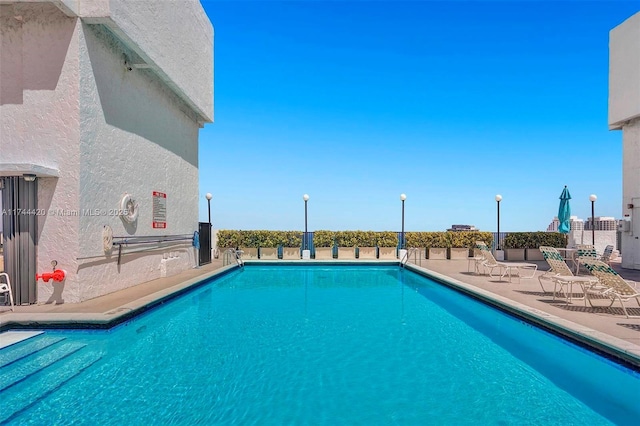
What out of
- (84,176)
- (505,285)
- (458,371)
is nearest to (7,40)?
(84,176)

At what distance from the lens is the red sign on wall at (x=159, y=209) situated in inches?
355

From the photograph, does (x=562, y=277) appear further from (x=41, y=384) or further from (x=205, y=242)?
(x=205, y=242)

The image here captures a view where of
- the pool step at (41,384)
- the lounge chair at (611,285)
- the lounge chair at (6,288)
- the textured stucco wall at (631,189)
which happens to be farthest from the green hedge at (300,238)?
the pool step at (41,384)

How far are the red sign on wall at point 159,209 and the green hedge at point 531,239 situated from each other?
12617 mm

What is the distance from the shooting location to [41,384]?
144 inches

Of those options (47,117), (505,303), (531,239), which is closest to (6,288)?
(47,117)

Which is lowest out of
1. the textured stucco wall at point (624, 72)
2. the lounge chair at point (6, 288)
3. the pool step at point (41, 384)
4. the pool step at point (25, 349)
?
the pool step at point (41, 384)

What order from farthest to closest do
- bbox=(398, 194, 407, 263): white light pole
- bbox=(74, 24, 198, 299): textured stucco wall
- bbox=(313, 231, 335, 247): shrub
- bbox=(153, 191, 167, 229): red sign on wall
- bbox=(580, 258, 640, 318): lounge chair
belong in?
bbox=(313, 231, 335, 247): shrub → bbox=(398, 194, 407, 263): white light pole → bbox=(153, 191, 167, 229): red sign on wall → bbox=(74, 24, 198, 299): textured stucco wall → bbox=(580, 258, 640, 318): lounge chair

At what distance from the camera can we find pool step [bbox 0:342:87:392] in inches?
146

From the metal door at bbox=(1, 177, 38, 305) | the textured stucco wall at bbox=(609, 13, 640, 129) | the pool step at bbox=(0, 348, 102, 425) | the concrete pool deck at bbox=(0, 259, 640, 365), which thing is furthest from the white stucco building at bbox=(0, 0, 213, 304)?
the textured stucco wall at bbox=(609, 13, 640, 129)

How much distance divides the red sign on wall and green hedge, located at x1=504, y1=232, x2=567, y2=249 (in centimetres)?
1262

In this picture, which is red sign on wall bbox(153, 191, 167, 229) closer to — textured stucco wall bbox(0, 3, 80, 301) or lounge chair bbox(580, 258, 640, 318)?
textured stucco wall bbox(0, 3, 80, 301)

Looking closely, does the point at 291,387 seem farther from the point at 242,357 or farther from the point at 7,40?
the point at 7,40

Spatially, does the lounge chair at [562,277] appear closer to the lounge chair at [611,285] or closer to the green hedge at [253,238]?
the lounge chair at [611,285]
